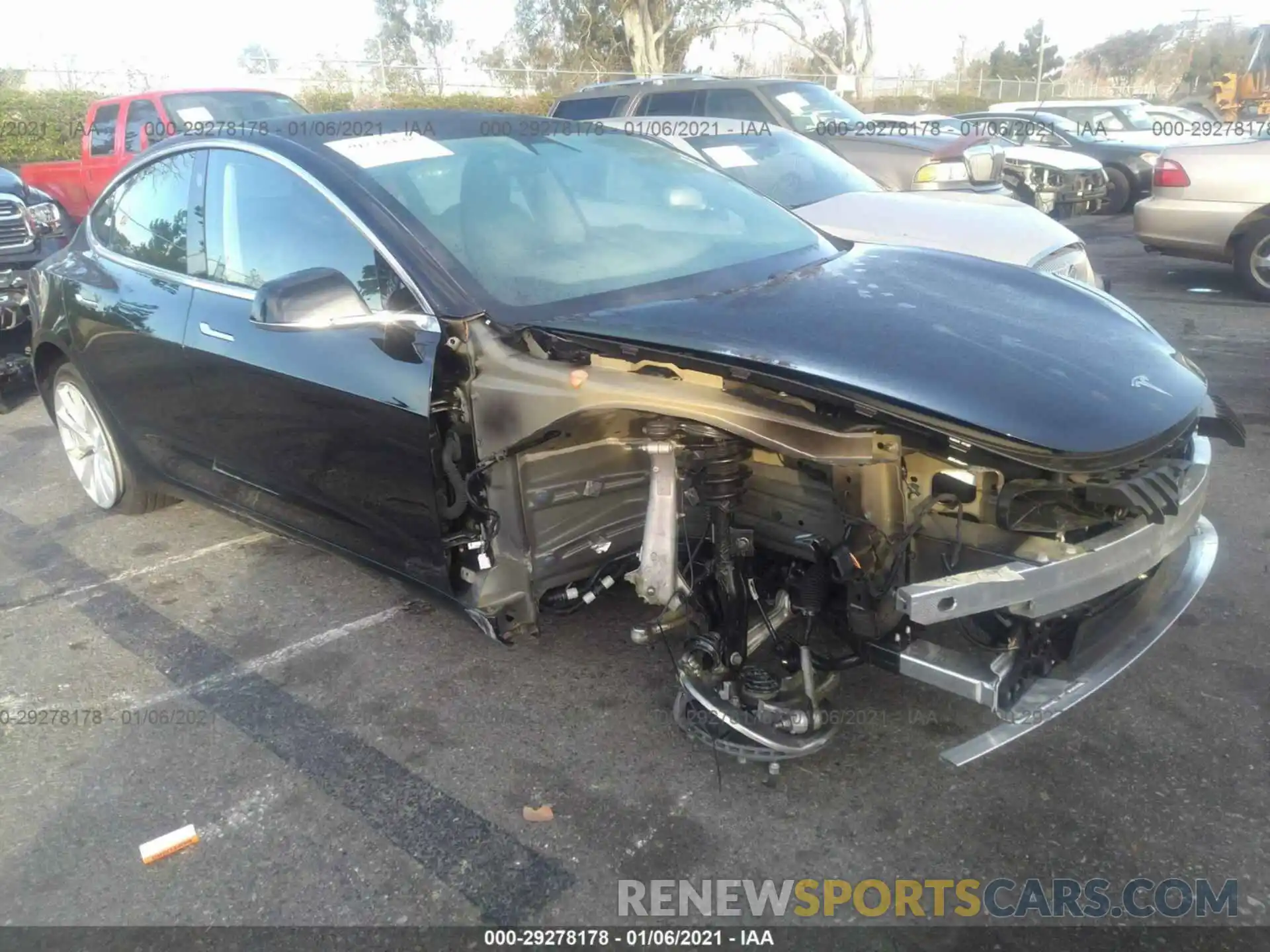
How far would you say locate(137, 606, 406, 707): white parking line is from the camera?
338 cm

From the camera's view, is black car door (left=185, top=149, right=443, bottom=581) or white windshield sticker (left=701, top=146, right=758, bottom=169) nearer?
black car door (left=185, top=149, right=443, bottom=581)

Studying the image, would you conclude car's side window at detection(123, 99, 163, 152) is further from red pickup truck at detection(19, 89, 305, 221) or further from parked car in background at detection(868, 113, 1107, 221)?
parked car in background at detection(868, 113, 1107, 221)

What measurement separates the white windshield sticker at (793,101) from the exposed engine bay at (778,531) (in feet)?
24.0

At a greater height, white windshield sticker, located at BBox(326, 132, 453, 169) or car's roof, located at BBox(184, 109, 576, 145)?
car's roof, located at BBox(184, 109, 576, 145)

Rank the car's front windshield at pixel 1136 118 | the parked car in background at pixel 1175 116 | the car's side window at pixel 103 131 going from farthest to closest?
the parked car in background at pixel 1175 116 < the car's front windshield at pixel 1136 118 < the car's side window at pixel 103 131

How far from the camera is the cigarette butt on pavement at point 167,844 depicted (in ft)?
8.54

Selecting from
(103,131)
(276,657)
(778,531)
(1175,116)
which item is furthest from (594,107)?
(1175,116)

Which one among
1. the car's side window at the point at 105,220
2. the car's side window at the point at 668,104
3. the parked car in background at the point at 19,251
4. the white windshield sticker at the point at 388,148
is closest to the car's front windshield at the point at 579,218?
the white windshield sticker at the point at 388,148

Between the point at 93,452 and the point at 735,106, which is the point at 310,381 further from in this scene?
the point at 735,106

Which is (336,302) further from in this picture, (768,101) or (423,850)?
(768,101)

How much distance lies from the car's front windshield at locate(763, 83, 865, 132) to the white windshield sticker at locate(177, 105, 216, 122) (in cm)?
581

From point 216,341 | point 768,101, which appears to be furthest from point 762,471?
point 768,101

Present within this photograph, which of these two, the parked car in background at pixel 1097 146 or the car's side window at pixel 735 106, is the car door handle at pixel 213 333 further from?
the parked car in background at pixel 1097 146

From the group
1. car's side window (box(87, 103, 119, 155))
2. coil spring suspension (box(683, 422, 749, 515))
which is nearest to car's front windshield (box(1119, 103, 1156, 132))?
car's side window (box(87, 103, 119, 155))
